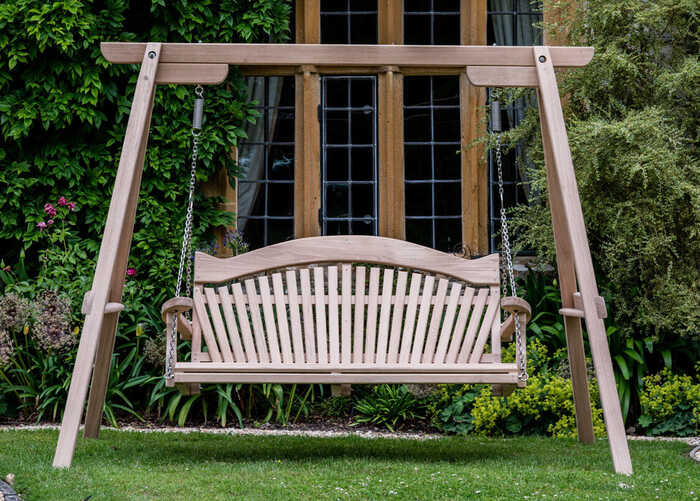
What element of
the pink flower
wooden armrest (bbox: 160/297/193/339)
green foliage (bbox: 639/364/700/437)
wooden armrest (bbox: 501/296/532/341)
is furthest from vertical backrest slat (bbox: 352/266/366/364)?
Result: the pink flower

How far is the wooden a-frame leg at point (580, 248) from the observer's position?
10.6 feet

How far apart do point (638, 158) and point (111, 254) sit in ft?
9.70

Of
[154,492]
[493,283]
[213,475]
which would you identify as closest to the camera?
[154,492]

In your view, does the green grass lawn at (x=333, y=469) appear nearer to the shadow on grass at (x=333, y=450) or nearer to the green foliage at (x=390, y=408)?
the shadow on grass at (x=333, y=450)

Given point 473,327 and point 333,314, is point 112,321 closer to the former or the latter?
point 333,314

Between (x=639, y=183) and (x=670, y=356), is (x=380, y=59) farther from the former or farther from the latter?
(x=670, y=356)

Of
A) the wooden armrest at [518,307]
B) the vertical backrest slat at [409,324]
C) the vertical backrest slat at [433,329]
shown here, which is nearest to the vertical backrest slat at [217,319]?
the vertical backrest slat at [409,324]

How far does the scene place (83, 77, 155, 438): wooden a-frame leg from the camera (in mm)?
3665

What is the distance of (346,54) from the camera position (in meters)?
3.69

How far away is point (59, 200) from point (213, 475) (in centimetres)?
283

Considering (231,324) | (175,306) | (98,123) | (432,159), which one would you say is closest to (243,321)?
(231,324)

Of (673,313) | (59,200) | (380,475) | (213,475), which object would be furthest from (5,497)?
(673,313)

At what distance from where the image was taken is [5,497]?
256 cm

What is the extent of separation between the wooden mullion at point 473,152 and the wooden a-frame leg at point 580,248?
2.29m
